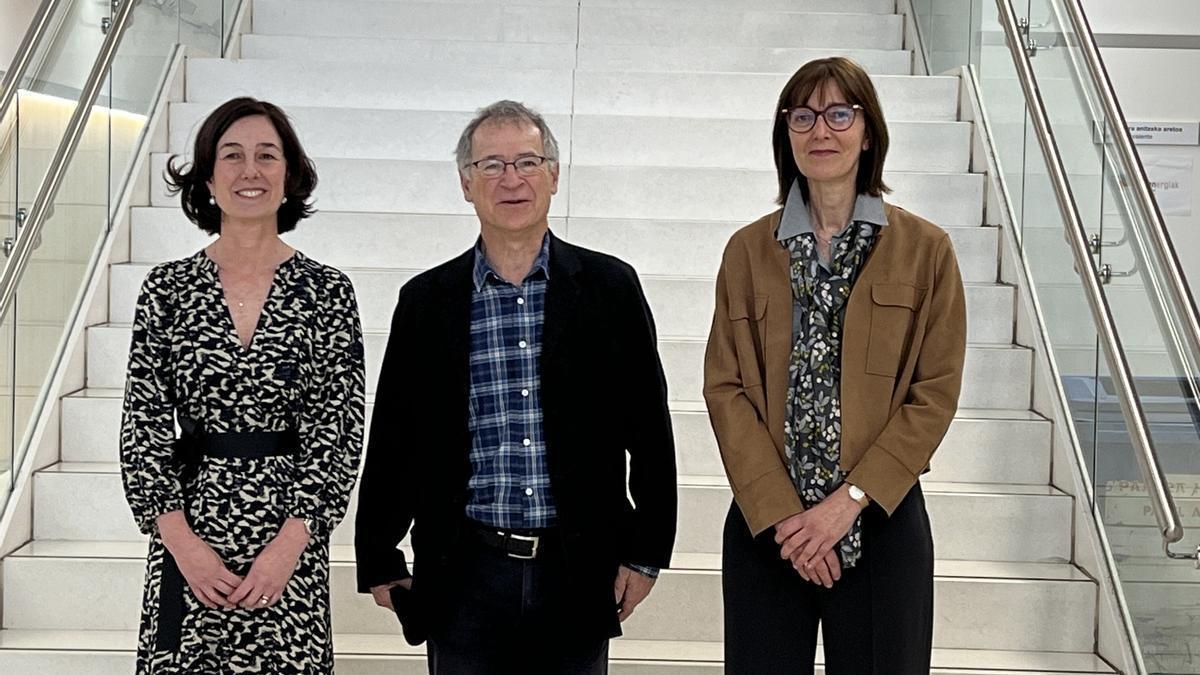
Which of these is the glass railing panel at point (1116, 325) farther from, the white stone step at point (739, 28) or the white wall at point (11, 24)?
the white wall at point (11, 24)

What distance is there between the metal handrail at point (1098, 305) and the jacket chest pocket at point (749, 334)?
1.13 meters

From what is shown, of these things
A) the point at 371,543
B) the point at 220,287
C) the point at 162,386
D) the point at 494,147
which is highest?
the point at 494,147

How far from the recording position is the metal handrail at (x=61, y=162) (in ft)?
11.9

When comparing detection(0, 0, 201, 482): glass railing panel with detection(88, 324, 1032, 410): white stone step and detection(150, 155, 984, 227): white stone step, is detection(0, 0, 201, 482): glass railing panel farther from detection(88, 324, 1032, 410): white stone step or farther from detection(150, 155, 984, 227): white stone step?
detection(150, 155, 984, 227): white stone step

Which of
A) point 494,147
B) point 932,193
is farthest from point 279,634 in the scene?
point 932,193

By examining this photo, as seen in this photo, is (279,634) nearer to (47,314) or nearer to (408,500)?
(408,500)

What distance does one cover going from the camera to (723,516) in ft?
12.6

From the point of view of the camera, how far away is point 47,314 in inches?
157

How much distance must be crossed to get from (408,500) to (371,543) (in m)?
0.10

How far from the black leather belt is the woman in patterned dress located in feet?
1.00

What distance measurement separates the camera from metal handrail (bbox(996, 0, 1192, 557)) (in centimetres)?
311

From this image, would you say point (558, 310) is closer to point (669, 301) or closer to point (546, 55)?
point (669, 301)

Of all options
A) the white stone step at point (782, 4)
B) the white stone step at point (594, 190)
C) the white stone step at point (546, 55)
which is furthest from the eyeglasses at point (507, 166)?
the white stone step at point (782, 4)

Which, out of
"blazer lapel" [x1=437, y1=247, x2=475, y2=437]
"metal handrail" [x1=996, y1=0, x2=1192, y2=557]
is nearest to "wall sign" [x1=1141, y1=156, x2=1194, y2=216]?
"metal handrail" [x1=996, y1=0, x2=1192, y2=557]
